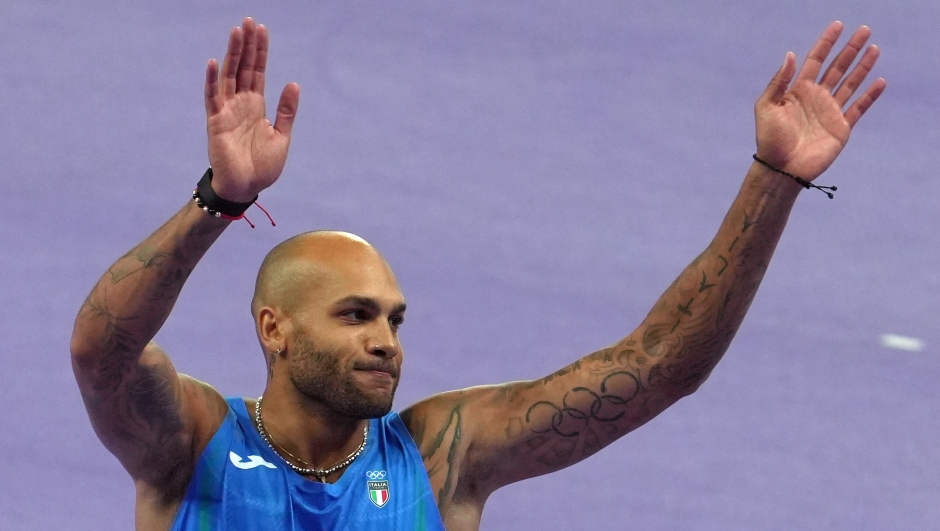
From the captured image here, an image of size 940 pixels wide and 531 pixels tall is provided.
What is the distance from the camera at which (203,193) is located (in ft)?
16.0

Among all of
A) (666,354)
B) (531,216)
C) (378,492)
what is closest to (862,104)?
(666,354)

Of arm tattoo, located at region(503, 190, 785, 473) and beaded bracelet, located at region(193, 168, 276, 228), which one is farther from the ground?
beaded bracelet, located at region(193, 168, 276, 228)

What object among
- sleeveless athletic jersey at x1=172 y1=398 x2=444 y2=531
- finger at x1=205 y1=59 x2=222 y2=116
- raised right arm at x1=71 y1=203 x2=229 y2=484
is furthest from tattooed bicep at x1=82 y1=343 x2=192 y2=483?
finger at x1=205 y1=59 x2=222 y2=116

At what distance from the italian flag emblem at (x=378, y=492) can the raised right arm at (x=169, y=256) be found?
67 centimetres

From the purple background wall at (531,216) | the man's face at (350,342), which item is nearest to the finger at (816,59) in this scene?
the man's face at (350,342)

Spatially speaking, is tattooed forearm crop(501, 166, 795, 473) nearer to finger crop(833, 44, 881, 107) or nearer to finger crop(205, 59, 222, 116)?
finger crop(833, 44, 881, 107)

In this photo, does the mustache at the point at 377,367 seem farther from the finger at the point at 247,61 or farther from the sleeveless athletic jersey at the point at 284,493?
the finger at the point at 247,61

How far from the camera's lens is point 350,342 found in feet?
17.3

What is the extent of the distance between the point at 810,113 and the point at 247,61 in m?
1.43

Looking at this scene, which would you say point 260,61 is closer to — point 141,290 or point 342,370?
point 141,290

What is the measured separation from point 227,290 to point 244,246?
1.51ft

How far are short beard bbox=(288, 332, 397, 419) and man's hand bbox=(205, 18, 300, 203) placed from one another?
598mm

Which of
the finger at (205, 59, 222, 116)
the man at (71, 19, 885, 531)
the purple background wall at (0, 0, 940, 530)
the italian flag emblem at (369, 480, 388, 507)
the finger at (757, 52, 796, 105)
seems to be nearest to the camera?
the finger at (205, 59, 222, 116)

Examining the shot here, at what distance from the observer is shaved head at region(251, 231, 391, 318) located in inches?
214
